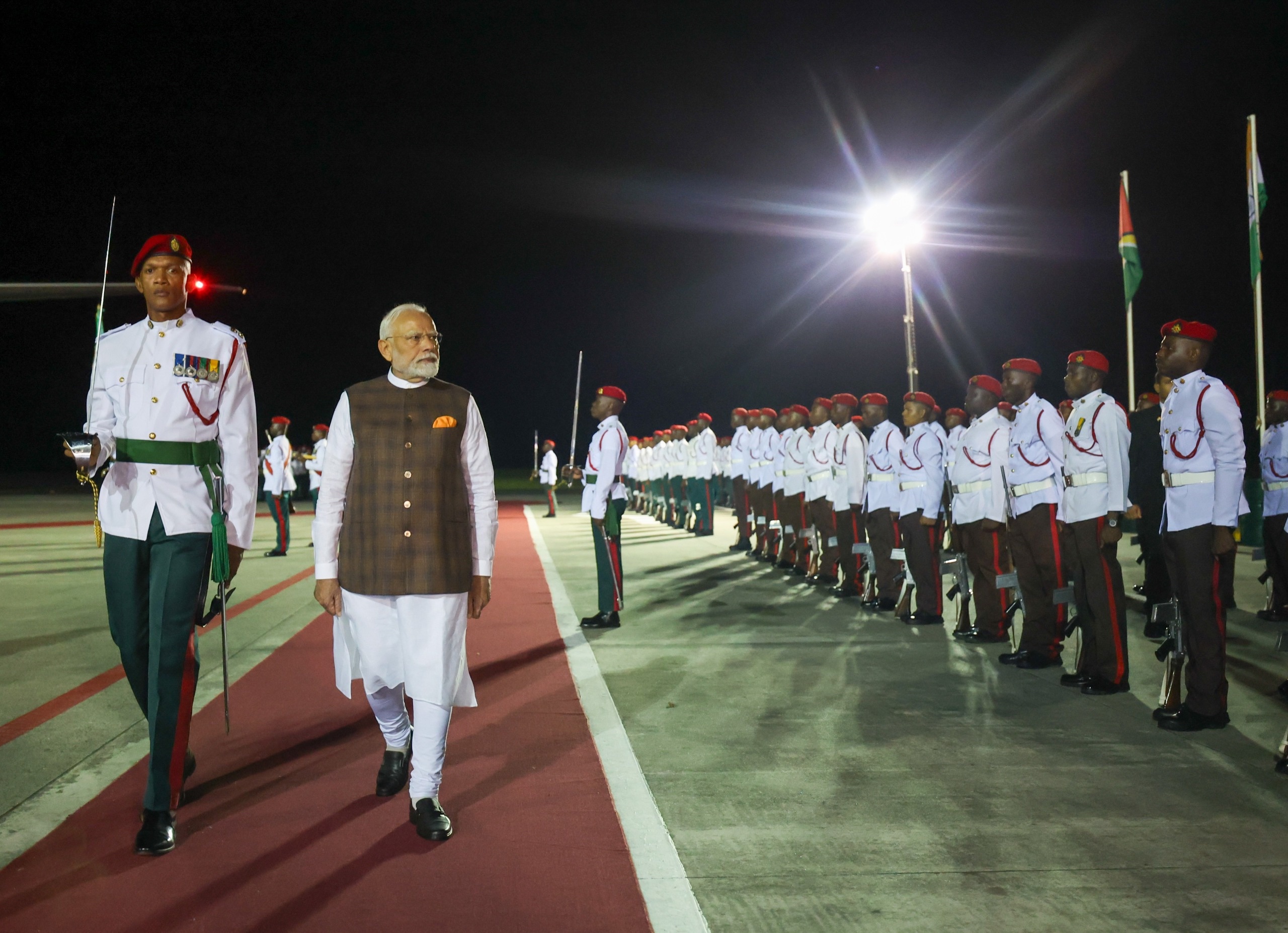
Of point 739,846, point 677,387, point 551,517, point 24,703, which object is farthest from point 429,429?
point 677,387

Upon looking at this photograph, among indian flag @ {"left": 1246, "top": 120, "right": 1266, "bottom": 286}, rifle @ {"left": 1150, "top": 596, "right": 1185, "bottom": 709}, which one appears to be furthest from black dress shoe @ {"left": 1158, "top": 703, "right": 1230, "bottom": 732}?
indian flag @ {"left": 1246, "top": 120, "right": 1266, "bottom": 286}

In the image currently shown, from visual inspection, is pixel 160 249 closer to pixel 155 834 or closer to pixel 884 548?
pixel 155 834

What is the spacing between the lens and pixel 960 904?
334cm

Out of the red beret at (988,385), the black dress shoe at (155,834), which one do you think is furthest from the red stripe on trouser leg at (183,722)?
the red beret at (988,385)

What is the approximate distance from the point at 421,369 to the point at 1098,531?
472cm

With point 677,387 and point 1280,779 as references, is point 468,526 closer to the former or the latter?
point 1280,779

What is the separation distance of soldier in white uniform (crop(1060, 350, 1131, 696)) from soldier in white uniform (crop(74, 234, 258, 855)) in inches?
204

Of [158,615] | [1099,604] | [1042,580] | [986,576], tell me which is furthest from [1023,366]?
[158,615]

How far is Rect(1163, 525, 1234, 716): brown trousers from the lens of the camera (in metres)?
5.61

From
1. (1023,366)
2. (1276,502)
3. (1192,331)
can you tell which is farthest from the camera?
(1276,502)

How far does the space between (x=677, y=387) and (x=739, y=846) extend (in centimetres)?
7009

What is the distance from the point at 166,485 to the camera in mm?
4074

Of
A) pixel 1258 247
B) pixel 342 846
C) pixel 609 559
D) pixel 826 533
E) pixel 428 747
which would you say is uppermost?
pixel 1258 247

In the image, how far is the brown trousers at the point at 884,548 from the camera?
10242 mm
